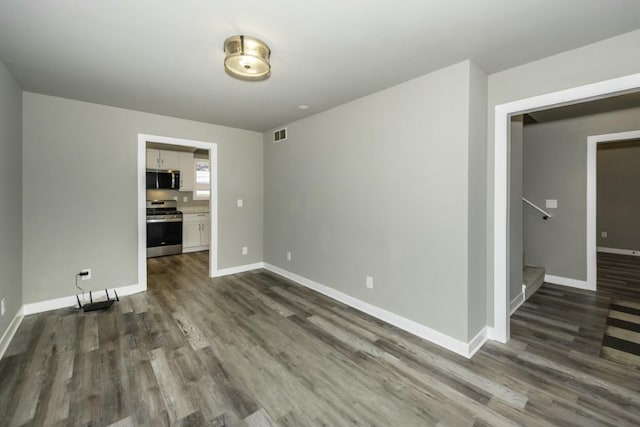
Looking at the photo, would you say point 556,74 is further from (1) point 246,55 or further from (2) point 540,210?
(2) point 540,210

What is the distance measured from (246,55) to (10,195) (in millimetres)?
2632

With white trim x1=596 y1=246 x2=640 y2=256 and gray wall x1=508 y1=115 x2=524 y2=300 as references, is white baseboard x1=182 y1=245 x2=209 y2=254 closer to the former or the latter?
gray wall x1=508 y1=115 x2=524 y2=300

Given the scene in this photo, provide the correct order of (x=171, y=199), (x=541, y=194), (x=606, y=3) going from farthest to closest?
1. (x=171, y=199)
2. (x=541, y=194)
3. (x=606, y=3)

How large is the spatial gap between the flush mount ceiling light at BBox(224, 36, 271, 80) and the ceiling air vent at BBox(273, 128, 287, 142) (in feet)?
7.24

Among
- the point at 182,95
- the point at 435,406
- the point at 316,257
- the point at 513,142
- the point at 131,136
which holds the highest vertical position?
the point at 182,95

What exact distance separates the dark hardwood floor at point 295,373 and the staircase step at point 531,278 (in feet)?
1.16

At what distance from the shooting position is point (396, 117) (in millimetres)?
2746

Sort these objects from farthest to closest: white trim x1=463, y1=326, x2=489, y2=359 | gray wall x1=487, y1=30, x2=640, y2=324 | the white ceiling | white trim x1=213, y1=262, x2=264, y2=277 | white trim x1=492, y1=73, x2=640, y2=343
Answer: white trim x1=213, y1=262, x2=264, y2=277
white trim x1=492, y1=73, x2=640, y2=343
white trim x1=463, y1=326, x2=489, y2=359
gray wall x1=487, y1=30, x2=640, y2=324
the white ceiling

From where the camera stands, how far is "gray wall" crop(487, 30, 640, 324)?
74.3 inches

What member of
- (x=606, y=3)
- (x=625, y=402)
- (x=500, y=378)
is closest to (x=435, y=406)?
(x=500, y=378)

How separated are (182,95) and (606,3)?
3.49 metres

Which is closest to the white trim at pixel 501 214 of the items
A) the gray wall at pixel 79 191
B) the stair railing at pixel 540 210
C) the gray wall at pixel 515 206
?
the gray wall at pixel 515 206

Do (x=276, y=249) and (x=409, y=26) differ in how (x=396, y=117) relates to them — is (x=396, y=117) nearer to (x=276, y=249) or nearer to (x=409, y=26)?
(x=409, y=26)

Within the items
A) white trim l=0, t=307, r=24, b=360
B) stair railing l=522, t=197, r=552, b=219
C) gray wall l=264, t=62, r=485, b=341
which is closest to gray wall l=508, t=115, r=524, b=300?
gray wall l=264, t=62, r=485, b=341
